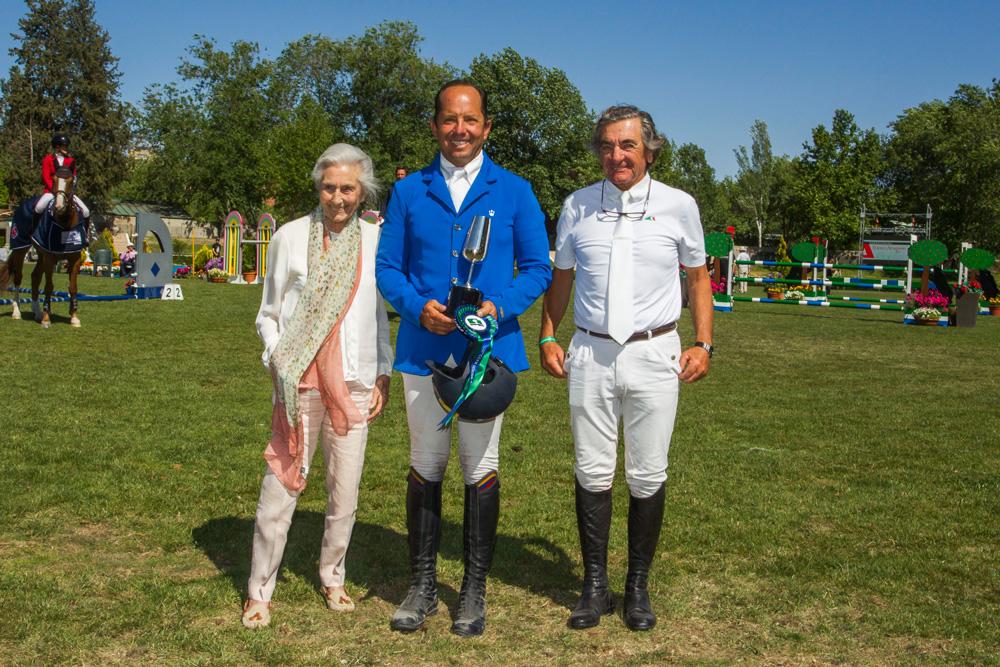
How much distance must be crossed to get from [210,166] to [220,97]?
5649mm

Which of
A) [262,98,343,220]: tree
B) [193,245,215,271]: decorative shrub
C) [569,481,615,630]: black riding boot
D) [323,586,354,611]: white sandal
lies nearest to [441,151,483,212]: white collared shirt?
[569,481,615,630]: black riding boot

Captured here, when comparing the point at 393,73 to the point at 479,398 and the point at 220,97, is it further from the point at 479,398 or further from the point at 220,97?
the point at 479,398

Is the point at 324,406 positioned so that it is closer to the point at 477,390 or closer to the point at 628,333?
the point at 477,390

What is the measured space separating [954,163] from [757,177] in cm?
1699

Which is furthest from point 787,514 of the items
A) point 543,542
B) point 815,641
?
point 815,641

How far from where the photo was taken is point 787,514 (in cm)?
551

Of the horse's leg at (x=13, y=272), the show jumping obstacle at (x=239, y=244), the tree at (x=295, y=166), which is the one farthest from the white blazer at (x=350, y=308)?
the tree at (x=295, y=166)

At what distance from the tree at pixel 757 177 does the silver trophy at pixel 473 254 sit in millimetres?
79919

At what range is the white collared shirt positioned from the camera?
3744 mm

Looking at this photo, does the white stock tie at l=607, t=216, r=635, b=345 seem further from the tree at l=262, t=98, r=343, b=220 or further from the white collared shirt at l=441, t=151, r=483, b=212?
the tree at l=262, t=98, r=343, b=220

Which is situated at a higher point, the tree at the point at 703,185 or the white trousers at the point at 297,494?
the tree at the point at 703,185

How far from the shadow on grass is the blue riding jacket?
1123 mm

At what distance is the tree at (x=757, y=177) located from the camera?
80.9 m

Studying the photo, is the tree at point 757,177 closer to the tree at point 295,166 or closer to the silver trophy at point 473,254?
the tree at point 295,166
